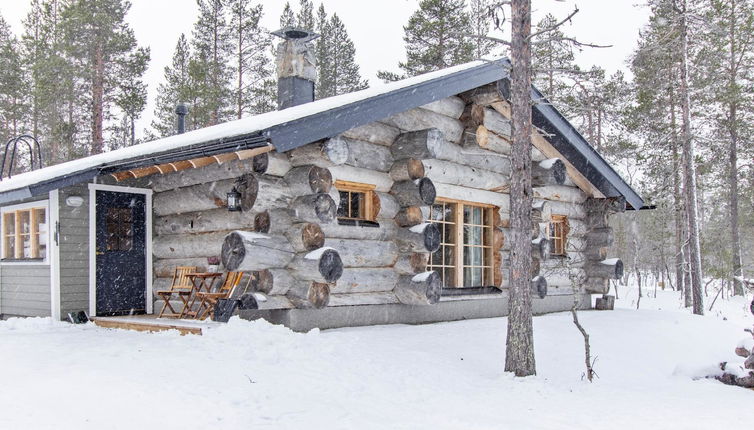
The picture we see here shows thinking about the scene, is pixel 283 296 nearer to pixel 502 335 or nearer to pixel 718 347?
pixel 502 335

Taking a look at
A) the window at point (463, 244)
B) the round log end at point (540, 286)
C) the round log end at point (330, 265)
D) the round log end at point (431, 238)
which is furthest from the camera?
the round log end at point (540, 286)

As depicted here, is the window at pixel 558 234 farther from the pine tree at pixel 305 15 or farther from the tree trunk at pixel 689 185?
the pine tree at pixel 305 15

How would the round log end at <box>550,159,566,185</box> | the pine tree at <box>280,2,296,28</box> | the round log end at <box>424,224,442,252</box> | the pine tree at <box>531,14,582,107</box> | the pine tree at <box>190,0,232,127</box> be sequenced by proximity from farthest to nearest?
the pine tree at <box>280,2,296,28</box>
the pine tree at <box>190,0,232,127</box>
the round log end at <box>550,159,566,185</box>
the round log end at <box>424,224,442,252</box>
the pine tree at <box>531,14,582,107</box>

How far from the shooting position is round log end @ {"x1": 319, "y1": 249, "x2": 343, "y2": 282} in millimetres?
7859

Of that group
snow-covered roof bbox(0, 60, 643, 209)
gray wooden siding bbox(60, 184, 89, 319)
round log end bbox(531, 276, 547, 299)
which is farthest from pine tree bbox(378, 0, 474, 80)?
gray wooden siding bbox(60, 184, 89, 319)

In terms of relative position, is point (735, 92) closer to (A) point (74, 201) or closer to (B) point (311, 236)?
(B) point (311, 236)

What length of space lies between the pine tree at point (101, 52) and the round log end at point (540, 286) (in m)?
15.7

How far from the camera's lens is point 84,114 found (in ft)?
85.3

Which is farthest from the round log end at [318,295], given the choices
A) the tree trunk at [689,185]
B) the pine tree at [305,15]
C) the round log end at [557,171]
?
the pine tree at [305,15]

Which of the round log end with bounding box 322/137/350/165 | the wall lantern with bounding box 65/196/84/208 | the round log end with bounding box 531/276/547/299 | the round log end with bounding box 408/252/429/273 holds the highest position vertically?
the round log end with bounding box 322/137/350/165

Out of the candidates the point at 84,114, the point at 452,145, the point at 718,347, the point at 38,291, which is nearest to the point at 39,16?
the point at 84,114

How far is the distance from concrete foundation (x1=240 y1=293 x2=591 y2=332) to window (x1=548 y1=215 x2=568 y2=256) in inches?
50.2

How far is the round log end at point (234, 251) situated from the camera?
298 inches

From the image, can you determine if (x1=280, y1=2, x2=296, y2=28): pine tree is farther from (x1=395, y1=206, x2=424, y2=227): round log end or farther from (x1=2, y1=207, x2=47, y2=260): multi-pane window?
(x1=395, y1=206, x2=424, y2=227): round log end
